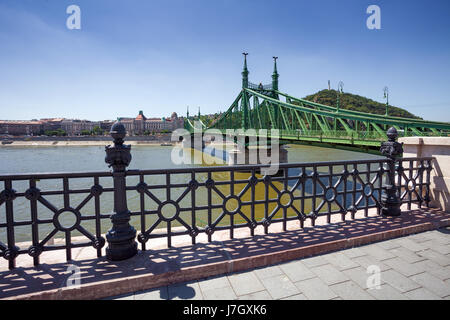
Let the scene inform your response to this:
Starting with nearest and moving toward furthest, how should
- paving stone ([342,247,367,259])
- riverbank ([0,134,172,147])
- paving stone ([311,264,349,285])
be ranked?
paving stone ([311,264,349,285]) → paving stone ([342,247,367,259]) → riverbank ([0,134,172,147])

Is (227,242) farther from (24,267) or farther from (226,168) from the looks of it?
(24,267)

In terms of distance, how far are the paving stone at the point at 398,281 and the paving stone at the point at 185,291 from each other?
5.36 feet

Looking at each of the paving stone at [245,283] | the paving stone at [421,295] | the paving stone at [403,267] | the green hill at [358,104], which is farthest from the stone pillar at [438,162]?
the green hill at [358,104]

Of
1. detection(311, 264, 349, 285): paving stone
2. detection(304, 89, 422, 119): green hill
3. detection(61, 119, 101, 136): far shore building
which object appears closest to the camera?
detection(311, 264, 349, 285): paving stone

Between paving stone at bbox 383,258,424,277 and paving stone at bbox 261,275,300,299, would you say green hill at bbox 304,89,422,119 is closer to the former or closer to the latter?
paving stone at bbox 383,258,424,277

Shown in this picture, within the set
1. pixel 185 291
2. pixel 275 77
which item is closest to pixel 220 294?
pixel 185 291

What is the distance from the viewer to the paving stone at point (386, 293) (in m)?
2.14

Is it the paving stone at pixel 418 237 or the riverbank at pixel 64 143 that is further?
the riverbank at pixel 64 143

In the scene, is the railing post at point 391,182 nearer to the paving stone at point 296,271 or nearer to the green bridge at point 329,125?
the paving stone at point 296,271

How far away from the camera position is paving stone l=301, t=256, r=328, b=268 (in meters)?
2.67

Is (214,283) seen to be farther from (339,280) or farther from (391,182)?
(391,182)

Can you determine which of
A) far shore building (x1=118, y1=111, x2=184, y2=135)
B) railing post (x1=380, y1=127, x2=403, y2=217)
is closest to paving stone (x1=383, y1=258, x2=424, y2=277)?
railing post (x1=380, y1=127, x2=403, y2=217)

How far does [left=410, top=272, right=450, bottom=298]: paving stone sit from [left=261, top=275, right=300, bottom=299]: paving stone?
113 centimetres

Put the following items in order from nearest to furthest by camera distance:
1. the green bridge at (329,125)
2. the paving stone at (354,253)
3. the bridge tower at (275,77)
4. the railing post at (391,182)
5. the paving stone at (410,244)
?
the paving stone at (354,253) → the paving stone at (410,244) → the railing post at (391,182) → the green bridge at (329,125) → the bridge tower at (275,77)
